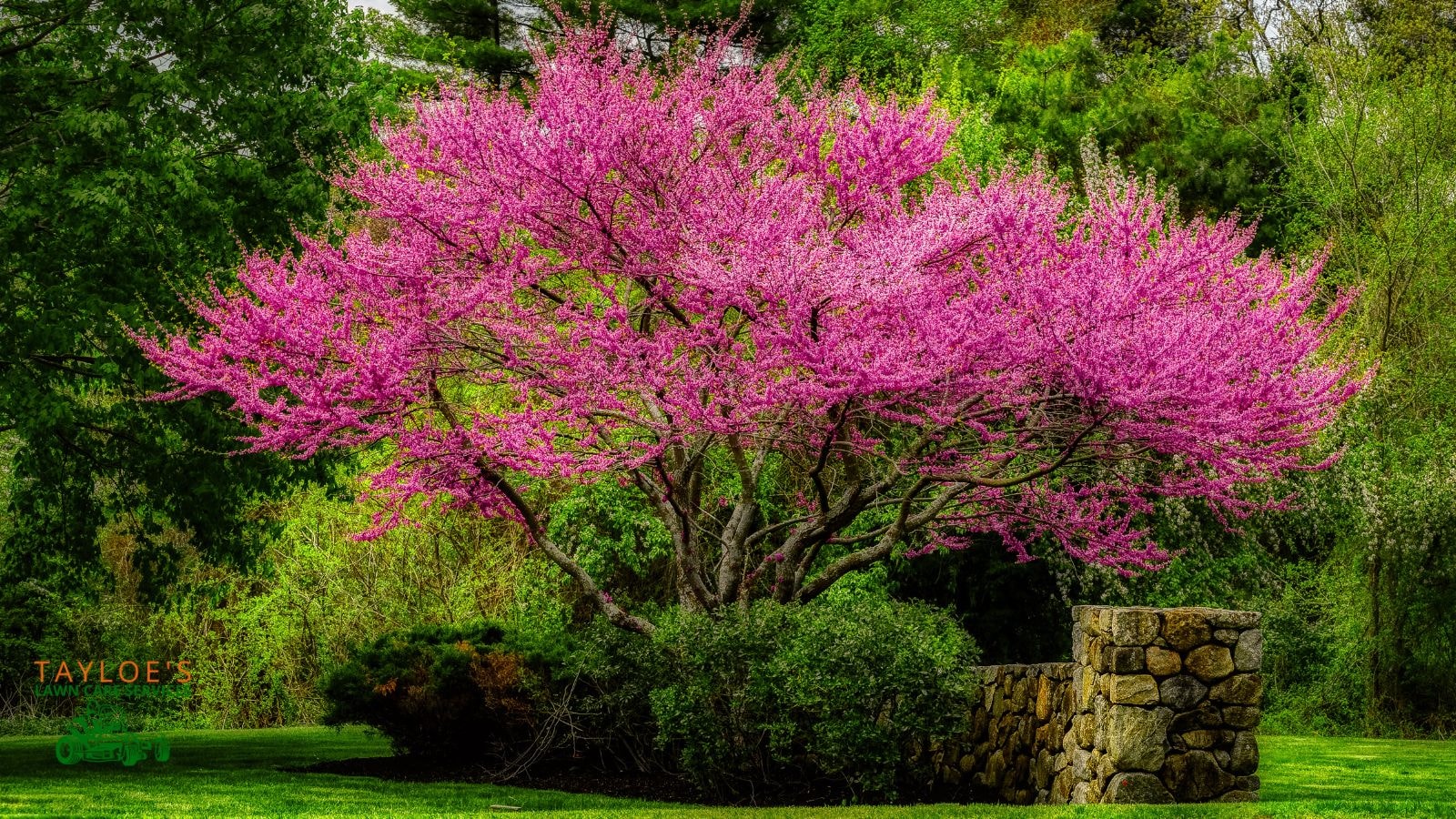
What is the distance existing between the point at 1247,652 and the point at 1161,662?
1.95 feet

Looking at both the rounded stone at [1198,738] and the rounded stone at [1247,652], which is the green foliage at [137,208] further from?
the rounded stone at [1247,652]

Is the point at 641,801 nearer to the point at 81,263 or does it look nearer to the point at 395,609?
the point at 81,263

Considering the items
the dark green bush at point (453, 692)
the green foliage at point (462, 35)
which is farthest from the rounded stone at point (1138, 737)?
the green foliage at point (462, 35)

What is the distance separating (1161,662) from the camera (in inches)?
Result: 362

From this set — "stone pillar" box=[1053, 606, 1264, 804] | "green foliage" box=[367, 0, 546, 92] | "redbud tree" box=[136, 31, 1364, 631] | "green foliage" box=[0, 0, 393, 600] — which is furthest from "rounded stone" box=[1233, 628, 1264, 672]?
"green foliage" box=[367, 0, 546, 92]

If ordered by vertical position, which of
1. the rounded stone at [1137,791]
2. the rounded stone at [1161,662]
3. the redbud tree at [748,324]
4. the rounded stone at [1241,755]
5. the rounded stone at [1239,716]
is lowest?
the rounded stone at [1137,791]

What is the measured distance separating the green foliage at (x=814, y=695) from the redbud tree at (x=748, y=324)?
4.37 feet

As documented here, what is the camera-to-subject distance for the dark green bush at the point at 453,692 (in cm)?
1245

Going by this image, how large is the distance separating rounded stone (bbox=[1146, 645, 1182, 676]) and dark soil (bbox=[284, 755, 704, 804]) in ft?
11.0

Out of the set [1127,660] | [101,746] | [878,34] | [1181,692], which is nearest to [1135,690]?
[1127,660]

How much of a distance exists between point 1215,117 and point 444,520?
17.2 metres

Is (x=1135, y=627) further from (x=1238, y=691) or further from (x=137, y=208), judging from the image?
(x=137, y=208)

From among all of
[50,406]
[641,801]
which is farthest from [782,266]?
[50,406]

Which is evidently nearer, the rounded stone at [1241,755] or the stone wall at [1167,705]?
the stone wall at [1167,705]
